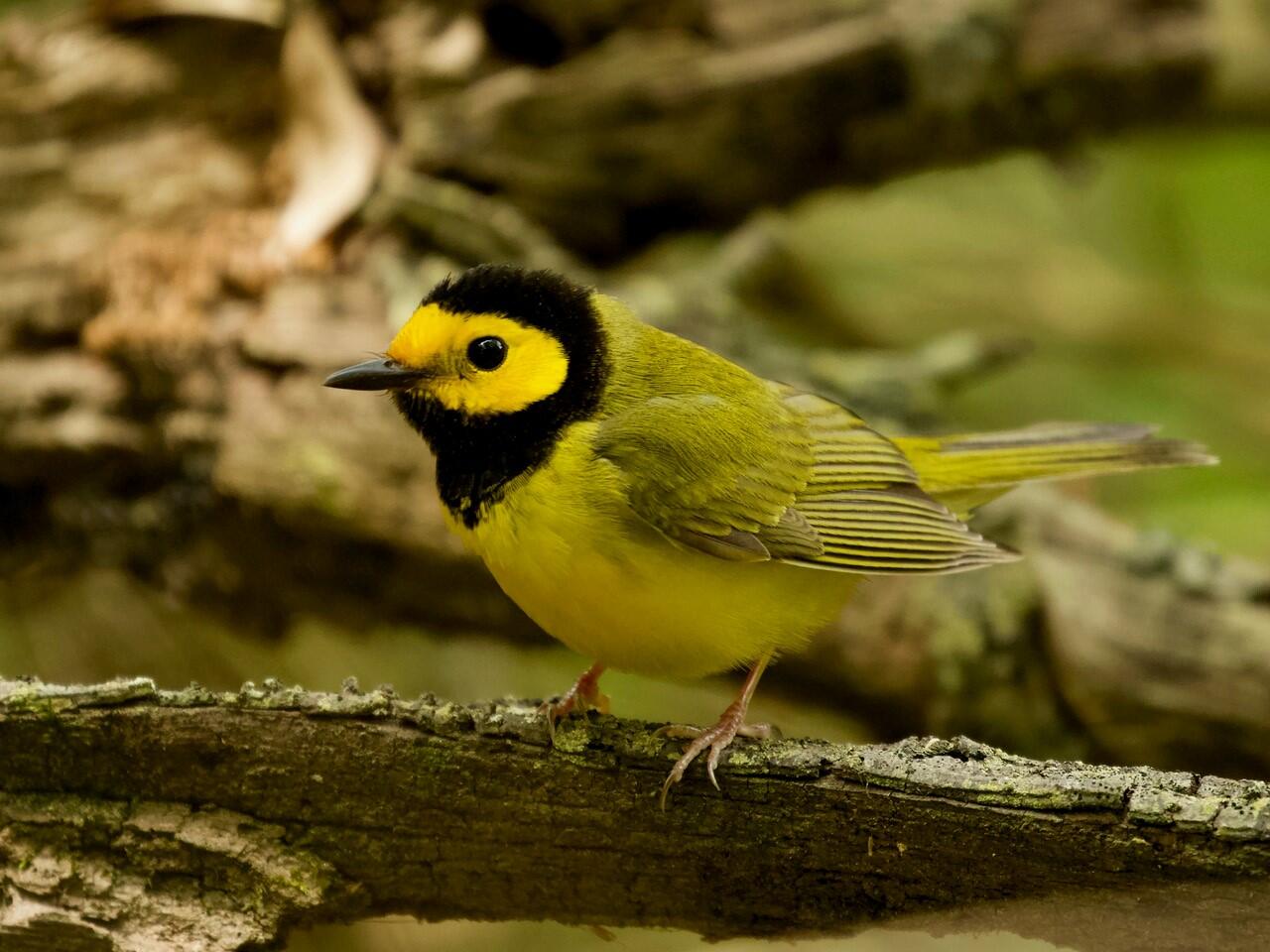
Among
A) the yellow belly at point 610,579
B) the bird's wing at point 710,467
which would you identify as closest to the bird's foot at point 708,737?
the yellow belly at point 610,579

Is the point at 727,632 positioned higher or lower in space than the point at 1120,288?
lower

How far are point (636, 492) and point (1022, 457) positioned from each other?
1.17m

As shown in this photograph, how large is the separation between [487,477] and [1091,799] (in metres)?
1.23

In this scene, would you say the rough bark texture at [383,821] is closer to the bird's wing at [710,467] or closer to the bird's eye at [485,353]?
the bird's wing at [710,467]

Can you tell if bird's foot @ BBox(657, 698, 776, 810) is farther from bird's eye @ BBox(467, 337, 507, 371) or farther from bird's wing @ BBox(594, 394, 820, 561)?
bird's eye @ BBox(467, 337, 507, 371)

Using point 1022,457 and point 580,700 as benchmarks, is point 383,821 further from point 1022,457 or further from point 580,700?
point 1022,457

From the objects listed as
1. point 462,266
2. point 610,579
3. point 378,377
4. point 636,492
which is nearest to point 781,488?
point 636,492

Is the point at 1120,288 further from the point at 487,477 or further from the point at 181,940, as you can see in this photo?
the point at 181,940

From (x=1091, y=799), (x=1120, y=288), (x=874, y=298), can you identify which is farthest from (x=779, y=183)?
(x=1091, y=799)

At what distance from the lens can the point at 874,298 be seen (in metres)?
5.96

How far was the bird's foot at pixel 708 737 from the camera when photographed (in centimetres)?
227

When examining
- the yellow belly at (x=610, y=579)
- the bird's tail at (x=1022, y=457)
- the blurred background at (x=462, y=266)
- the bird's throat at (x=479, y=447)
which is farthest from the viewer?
the blurred background at (x=462, y=266)

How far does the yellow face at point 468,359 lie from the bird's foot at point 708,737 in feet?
2.34

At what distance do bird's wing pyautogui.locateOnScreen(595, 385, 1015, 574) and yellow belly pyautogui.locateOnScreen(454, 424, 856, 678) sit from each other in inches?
2.1
